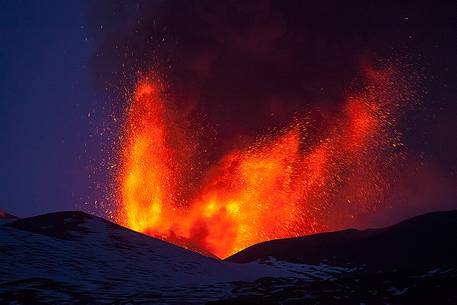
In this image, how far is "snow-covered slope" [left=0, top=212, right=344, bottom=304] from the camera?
24.5 meters

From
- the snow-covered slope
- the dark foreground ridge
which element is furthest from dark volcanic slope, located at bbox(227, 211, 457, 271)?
the snow-covered slope

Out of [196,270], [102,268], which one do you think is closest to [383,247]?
[196,270]

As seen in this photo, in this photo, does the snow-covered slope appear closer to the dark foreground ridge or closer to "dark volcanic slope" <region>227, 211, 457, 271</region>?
the dark foreground ridge

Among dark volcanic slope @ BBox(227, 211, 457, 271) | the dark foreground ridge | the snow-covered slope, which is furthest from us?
dark volcanic slope @ BBox(227, 211, 457, 271)

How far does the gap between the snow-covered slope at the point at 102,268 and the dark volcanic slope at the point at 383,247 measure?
8037 millimetres

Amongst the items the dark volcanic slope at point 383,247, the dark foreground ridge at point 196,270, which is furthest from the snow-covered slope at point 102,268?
the dark volcanic slope at point 383,247

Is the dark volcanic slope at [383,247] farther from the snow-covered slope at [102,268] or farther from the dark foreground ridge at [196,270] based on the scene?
the snow-covered slope at [102,268]

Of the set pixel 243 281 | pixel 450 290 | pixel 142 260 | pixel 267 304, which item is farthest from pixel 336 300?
pixel 142 260

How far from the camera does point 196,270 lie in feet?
120

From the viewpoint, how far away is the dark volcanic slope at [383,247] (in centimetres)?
5240

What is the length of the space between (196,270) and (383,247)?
3150 cm

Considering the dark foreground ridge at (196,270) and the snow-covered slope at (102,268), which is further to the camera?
the snow-covered slope at (102,268)

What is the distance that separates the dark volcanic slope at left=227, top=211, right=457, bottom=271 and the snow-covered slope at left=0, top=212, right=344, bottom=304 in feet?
26.4

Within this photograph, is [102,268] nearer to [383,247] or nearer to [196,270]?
[196,270]
